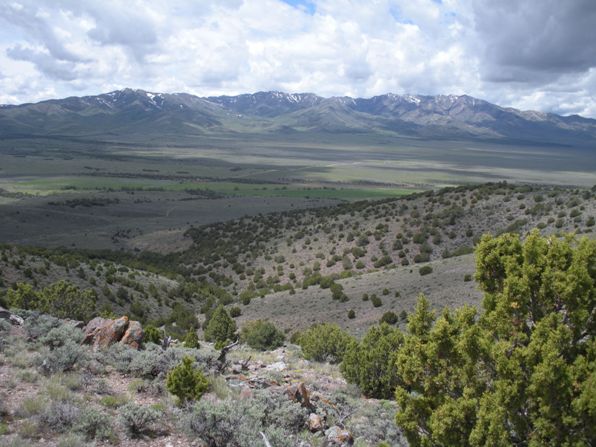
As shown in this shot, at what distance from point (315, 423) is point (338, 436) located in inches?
23.1

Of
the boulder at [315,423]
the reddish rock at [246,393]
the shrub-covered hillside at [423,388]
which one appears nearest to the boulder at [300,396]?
the shrub-covered hillside at [423,388]

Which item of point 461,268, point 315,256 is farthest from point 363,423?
point 315,256

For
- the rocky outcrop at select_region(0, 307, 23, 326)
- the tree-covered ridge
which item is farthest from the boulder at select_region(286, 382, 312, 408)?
the rocky outcrop at select_region(0, 307, 23, 326)

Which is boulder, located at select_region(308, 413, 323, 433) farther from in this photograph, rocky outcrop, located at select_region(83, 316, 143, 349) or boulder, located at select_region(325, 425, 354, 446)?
rocky outcrop, located at select_region(83, 316, 143, 349)

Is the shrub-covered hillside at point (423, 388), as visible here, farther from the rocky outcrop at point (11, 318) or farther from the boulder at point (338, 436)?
the rocky outcrop at point (11, 318)

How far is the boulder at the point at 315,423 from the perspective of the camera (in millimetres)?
9320

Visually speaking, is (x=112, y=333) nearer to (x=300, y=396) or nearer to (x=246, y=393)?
(x=246, y=393)

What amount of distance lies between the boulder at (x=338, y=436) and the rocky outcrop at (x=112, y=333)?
591cm

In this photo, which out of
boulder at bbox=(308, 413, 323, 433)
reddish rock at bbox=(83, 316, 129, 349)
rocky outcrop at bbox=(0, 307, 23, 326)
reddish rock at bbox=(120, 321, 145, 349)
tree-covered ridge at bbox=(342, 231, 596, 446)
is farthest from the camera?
rocky outcrop at bbox=(0, 307, 23, 326)

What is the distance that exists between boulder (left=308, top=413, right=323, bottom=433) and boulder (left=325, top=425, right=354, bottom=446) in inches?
7.6

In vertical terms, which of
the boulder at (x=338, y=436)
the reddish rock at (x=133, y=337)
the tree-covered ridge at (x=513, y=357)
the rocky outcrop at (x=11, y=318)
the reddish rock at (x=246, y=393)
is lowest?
the boulder at (x=338, y=436)

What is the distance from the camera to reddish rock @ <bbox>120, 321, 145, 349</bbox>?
12.4m

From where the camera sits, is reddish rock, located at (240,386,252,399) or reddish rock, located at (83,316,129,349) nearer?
reddish rock, located at (240,386,252,399)

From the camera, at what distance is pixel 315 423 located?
941 centimetres
